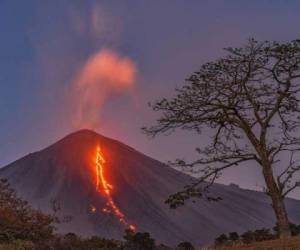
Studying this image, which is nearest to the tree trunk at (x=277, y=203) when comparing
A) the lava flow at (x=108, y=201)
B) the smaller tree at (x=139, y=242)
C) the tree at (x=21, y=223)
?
the tree at (x=21, y=223)

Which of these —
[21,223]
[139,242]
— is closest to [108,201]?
[139,242]

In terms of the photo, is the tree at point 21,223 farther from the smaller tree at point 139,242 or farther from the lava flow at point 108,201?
the lava flow at point 108,201

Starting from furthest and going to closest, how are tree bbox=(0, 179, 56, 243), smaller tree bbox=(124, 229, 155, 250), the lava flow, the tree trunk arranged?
the lava flow < smaller tree bbox=(124, 229, 155, 250) < tree bbox=(0, 179, 56, 243) < the tree trunk

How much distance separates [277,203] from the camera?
24125 millimetres

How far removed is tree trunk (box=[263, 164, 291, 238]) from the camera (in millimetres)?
23797

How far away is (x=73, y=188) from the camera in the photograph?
611ft

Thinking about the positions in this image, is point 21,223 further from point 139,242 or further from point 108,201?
point 108,201

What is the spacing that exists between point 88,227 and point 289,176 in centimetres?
12987

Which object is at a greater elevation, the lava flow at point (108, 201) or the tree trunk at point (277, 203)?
the lava flow at point (108, 201)

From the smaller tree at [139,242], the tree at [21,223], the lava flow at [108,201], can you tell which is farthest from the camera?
the lava flow at [108,201]

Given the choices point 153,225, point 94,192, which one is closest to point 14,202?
point 153,225

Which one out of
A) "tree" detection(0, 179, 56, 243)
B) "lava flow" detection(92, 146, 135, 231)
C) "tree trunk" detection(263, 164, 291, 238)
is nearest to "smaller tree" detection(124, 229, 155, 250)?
"tree" detection(0, 179, 56, 243)

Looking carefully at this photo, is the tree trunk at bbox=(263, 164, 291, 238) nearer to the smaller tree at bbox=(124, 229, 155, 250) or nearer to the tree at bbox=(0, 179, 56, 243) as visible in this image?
the tree at bbox=(0, 179, 56, 243)

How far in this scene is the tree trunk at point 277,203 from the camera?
23.8 m
